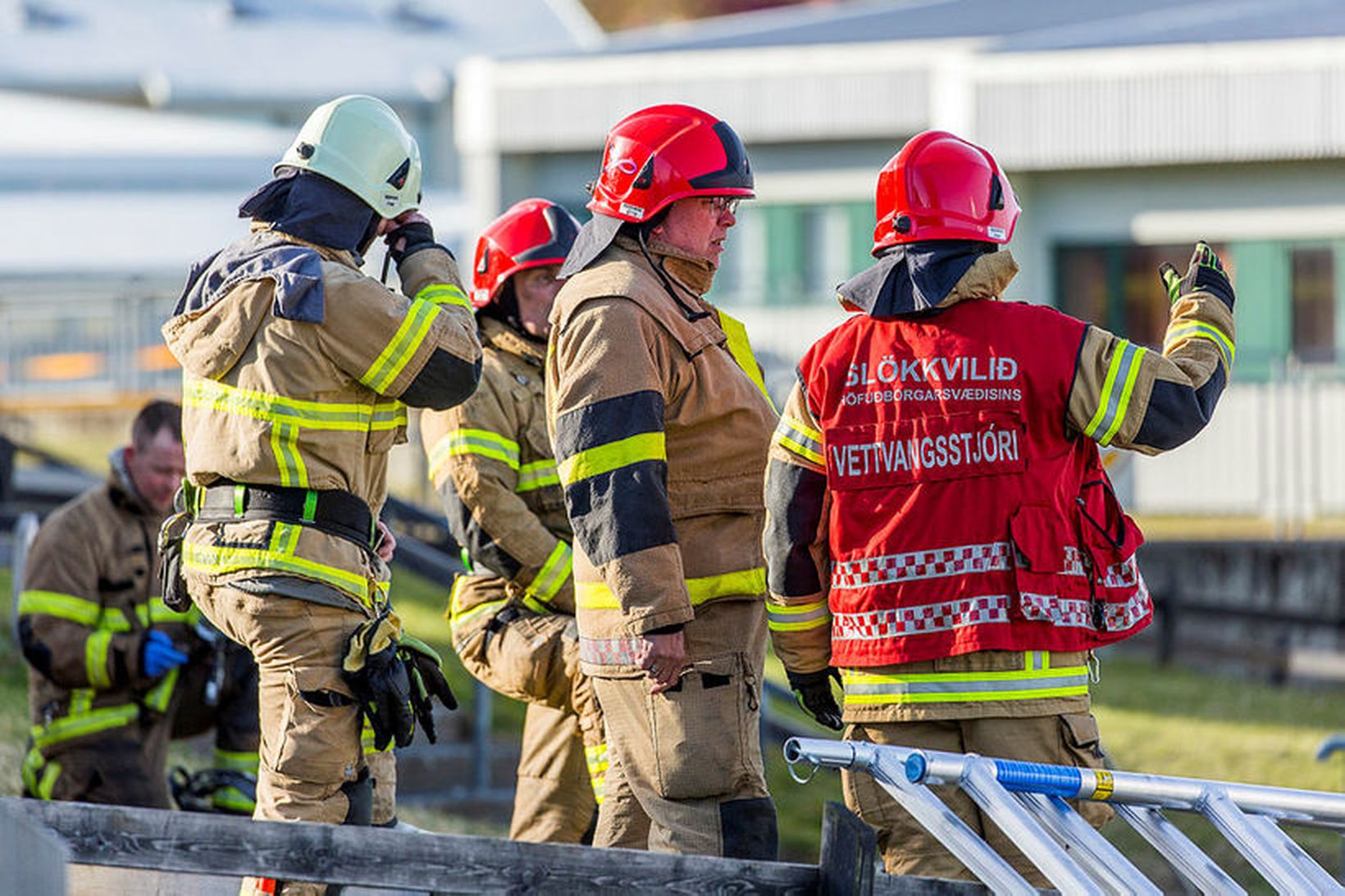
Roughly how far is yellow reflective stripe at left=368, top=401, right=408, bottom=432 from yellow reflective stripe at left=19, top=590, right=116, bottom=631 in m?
2.36

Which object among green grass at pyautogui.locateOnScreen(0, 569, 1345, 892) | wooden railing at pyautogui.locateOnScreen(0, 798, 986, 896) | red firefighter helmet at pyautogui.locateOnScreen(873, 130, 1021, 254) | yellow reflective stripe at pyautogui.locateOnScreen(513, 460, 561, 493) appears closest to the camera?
wooden railing at pyautogui.locateOnScreen(0, 798, 986, 896)

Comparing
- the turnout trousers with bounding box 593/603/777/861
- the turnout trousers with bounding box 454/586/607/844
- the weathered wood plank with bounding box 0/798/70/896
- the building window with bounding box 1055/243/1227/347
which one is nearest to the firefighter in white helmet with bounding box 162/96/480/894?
the turnout trousers with bounding box 593/603/777/861

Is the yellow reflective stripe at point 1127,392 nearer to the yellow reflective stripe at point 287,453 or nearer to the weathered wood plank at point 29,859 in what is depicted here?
the yellow reflective stripe at point 287,453

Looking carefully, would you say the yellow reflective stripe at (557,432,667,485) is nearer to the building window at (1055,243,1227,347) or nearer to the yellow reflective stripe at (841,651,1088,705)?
the yellow reflective stripe at (841,651,1088,705)

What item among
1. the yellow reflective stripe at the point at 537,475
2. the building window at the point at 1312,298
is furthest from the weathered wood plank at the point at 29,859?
the building window at the point at 1312,298

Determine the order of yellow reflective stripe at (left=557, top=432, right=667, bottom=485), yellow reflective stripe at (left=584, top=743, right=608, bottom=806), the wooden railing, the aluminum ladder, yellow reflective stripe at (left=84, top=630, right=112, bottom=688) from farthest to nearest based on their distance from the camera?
yellow reflective stripe at (left=84, top=630, right=112, bottom=688), yellow reflective stripe at (left=584, top=743, right=608, bottom=806), yellow reflective stripe at (left=557, top=432, right=667, bottom=485), the wooden railing, the aluminum ladder

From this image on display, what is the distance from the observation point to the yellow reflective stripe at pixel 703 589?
194 inches

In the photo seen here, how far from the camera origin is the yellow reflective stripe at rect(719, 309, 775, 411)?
5234mm

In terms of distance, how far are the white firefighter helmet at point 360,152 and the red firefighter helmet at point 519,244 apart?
99 cm

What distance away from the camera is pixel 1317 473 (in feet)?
60.8

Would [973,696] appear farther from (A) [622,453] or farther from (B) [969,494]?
(A) [622,453]

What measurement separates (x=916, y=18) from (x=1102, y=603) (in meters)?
20.7

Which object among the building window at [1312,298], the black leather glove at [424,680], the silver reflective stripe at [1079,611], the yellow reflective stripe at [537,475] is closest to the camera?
the silver reflective stripe at [1079,611]

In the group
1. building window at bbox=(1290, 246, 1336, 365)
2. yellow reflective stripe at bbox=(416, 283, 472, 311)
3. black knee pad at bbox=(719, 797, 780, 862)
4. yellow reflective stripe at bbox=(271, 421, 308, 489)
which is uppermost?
building window at bbox=(1290, 246, 1336, 365)
